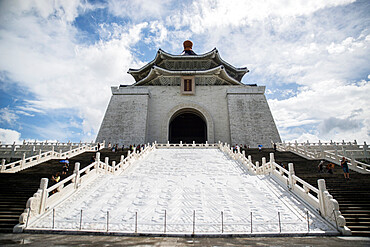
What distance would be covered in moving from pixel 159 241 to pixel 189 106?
76.8 ft

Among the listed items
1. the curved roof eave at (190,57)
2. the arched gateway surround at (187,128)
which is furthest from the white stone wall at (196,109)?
the curved roof eave at (190,57)

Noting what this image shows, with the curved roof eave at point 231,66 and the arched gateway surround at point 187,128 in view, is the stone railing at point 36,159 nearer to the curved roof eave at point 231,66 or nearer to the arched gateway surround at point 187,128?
the arched gateway surround at point 187,128

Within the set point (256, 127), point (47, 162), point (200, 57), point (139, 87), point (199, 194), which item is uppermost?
point (200, 57)

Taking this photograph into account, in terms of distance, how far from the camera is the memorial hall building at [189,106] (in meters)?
25.5

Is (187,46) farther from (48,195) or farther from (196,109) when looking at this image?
(48,195)

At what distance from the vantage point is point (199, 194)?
7.86m

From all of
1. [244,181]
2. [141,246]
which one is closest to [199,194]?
[244,181]

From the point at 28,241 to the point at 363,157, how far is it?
21717 millimetres

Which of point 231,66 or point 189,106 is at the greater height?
point 231,66

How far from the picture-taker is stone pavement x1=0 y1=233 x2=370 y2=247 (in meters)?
4.68

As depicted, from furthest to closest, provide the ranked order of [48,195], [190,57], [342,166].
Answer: [190,57]
[342,166]
[48,195]

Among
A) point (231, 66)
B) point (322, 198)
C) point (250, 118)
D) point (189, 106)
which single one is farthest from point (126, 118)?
point (322, 198)

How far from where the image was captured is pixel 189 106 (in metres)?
27.8

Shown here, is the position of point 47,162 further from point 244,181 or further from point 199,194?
point 244,181
